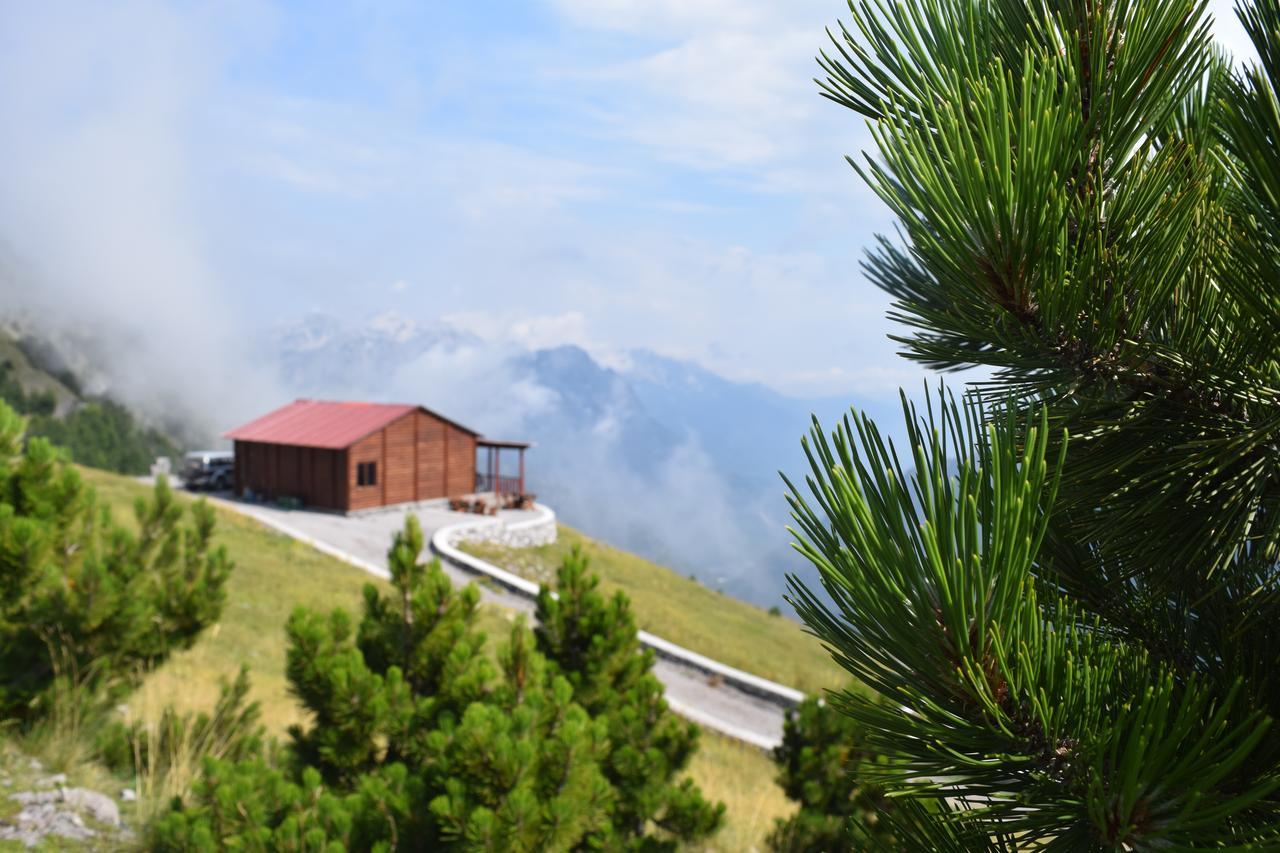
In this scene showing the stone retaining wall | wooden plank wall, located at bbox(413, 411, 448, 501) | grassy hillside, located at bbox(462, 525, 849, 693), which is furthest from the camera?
wooden plank wall, located at bbox(413, 411, 448, 501)

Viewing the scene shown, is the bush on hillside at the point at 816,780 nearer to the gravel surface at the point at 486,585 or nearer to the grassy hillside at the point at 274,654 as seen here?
the grassy hillside at the point at 274,654

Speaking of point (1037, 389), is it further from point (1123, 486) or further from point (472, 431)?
point (472, 431)

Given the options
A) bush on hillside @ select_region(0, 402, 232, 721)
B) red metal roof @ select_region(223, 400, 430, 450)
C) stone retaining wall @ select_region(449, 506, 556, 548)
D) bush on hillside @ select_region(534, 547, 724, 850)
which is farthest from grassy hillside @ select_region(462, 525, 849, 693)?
bush on hillside @ select_region(0, 402, 232, 721)

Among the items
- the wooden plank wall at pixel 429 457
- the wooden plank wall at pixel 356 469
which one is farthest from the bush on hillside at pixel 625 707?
the wooden plank wall at pixel 429 457

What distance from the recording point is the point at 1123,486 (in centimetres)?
145

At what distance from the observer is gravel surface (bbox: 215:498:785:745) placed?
1844cm

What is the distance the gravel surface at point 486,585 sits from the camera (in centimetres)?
1844

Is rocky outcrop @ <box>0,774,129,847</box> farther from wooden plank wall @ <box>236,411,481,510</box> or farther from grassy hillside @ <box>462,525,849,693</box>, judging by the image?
wooden plank wall @ <box>236,411,481,510</box>

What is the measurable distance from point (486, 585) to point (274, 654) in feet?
37.0

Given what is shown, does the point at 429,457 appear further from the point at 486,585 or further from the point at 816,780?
→ the point at 816,780

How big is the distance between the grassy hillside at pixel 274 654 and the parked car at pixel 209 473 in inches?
455

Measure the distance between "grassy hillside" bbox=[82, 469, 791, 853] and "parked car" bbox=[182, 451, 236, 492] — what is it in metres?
11.6

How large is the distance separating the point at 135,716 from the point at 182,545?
198 centimetres

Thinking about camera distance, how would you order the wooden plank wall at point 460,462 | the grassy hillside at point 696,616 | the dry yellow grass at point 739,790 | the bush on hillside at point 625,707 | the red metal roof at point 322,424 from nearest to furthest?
the bush on hillside at point 625,707
the dry yellow grass at point 739,790
the grassy hillside at point 696,616
the red metal roof at point 322,424
the wooden plank wall at point 460,462
